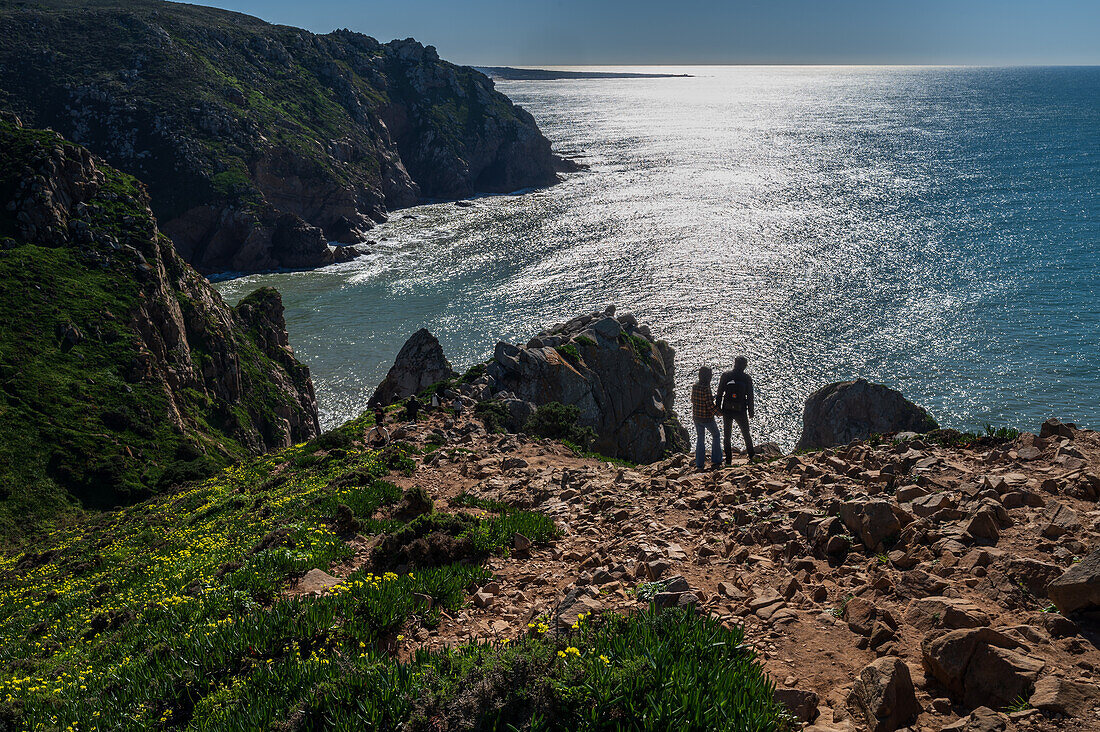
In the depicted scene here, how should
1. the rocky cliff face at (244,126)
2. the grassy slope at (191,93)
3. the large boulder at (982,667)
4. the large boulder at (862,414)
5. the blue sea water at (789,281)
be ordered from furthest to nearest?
1. the grassy slope at (191,93)
2. the rocky cliff face at (244,126)
3. the blue sea water at (789,281)
4. the large boulder at (862,414)
5. the large boulder at (982,667)

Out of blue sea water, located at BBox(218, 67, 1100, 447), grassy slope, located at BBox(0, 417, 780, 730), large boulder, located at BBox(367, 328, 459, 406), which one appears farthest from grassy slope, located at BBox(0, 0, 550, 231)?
grassy slope, located at BBox(0, 417, 780, 730)

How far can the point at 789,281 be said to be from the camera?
80562mm

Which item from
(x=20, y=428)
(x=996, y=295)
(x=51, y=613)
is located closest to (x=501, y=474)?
(x=51, y=613)

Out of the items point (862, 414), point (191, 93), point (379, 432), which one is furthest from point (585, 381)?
point (191, 93)

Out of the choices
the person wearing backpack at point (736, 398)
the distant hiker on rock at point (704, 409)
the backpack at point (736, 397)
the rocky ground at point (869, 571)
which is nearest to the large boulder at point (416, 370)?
the distant hiker on rock at point (704, 409)

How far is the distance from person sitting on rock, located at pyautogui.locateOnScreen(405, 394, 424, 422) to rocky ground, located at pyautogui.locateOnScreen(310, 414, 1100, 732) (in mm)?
11678

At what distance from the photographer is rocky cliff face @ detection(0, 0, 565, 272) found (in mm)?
99625

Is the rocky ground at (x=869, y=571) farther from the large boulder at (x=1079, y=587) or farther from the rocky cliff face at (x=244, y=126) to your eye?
the rocky cliff face at (x=244, y=126)

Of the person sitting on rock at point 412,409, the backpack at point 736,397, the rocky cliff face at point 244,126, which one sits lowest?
the person sitting on rock at point 412,409

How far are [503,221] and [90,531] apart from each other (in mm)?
103266

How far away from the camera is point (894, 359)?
6062 centimetres

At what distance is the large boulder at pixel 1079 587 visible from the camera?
19.4 ft

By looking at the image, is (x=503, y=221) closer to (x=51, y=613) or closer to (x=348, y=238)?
(x=348, y=238)

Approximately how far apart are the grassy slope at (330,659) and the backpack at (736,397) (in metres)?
7.82
